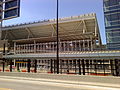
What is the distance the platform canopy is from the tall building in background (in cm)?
748

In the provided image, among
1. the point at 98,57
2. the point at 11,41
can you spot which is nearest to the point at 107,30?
the point at 98,57

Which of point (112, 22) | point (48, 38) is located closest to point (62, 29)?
point (48, 38)

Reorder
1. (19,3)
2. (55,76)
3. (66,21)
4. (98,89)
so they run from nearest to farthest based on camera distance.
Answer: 1. (98,89)
2. (55,76)
3. (19,3)
4. (66,21)

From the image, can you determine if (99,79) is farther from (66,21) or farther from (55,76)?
(66,21)

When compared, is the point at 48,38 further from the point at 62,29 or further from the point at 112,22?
the point at 112,22

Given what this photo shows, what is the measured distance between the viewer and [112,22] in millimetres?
31016

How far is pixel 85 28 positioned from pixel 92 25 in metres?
2.20

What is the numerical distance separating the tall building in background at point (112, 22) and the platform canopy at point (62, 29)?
748 cm

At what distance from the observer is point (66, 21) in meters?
42.5

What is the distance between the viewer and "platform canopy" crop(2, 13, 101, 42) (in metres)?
41.4

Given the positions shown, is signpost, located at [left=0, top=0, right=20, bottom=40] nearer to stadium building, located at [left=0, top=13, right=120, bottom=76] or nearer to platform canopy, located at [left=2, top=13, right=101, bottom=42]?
stadium building, located at [left=0, top=13, right=120, bottom=76]

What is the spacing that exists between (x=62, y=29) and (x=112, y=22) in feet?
62.1

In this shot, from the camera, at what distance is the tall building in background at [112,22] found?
3009cm

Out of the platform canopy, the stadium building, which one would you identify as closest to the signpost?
the stadium building
